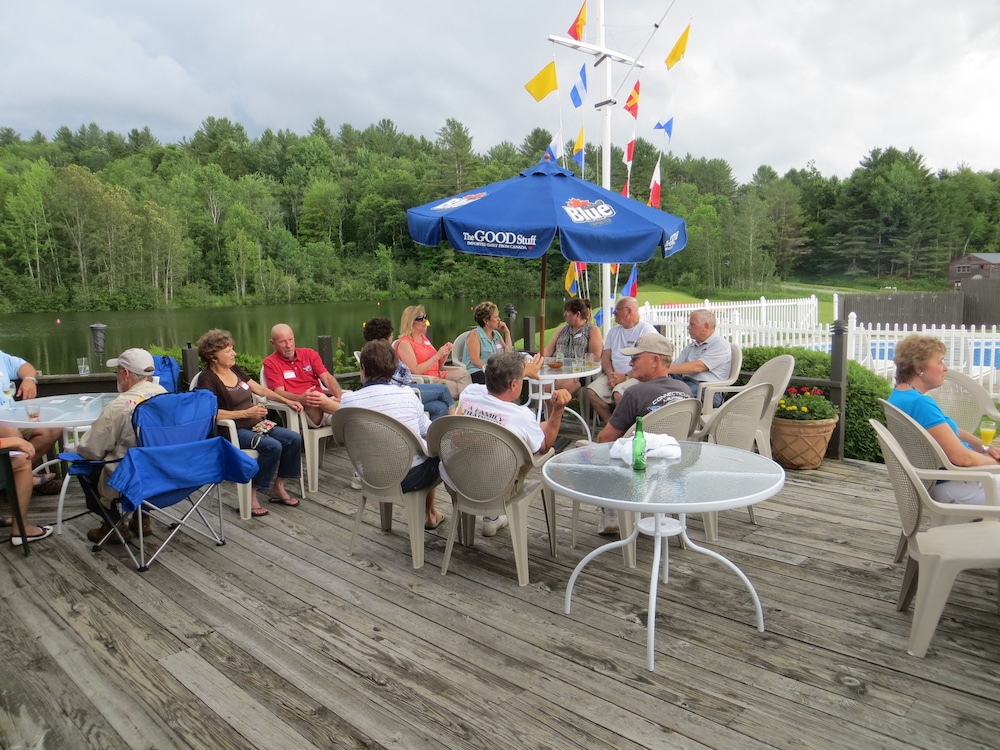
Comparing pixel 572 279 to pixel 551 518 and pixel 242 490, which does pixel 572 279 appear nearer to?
pixel 242 490

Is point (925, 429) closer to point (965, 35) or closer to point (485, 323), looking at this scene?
point (485, 323)

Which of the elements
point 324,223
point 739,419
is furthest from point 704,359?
point 324,223

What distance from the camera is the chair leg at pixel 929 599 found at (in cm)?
200

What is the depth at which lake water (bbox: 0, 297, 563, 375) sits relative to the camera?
970 inches

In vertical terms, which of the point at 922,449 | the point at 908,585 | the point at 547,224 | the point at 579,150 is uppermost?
the point at 579,150

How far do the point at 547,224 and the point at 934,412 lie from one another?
2256 mm

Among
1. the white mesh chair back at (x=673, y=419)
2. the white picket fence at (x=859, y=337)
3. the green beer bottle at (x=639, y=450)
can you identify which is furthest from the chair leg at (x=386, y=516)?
the white picket fence at (x=859, y=337)

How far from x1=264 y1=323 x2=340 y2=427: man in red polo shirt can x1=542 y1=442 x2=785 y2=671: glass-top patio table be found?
2.01m

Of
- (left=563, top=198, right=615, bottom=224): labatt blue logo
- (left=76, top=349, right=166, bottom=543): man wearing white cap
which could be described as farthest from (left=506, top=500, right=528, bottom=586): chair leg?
(left=563, top=198, right=615, bottom=224): labatt blue logo

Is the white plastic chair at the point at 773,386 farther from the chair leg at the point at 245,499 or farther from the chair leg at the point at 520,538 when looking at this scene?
the chair leg at the point at 245,499

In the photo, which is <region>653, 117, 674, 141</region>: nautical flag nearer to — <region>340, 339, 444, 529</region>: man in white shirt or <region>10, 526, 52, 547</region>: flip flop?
<region>340, 339, 444, 529</region>: man in white shirt

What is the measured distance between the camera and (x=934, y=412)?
2.43 m

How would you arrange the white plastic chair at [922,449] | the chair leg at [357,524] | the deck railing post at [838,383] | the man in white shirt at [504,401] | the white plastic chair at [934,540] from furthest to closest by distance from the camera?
the deck railing post at [838,383] < the chair leg at [357,524] < the man in white shirt at [504,401] < the white plastic chair at [922,449] < the white plastic chair at [934,540]

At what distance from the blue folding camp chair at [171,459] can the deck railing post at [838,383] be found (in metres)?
3.86
